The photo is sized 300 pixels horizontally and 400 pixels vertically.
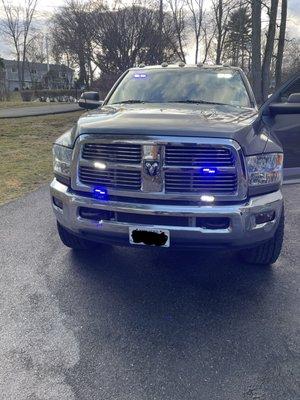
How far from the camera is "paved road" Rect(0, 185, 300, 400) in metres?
2.37

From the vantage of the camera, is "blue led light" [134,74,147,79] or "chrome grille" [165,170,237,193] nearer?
"chrome grille" [165,170,237,193]

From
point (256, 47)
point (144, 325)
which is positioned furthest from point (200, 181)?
point (256, 47)

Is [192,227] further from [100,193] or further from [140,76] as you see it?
[140,76]

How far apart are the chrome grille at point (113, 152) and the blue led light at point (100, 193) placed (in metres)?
0.23

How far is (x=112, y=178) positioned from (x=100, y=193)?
151 mm

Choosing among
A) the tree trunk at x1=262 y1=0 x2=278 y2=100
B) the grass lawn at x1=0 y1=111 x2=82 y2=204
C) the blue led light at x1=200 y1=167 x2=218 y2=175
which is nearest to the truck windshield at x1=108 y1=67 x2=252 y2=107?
the blue led light at x1=200 y1=167 x2=218 y2=175

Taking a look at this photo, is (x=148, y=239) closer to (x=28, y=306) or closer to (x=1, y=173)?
A: (x=28, y=306)

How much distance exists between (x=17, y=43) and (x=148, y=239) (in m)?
61.8

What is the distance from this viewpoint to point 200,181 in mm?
2975

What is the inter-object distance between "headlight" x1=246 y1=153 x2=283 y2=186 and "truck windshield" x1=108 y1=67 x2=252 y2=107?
1451 millimetres

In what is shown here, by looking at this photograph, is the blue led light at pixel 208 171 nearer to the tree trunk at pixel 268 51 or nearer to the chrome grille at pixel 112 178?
the chrome grille at pixel 112 178

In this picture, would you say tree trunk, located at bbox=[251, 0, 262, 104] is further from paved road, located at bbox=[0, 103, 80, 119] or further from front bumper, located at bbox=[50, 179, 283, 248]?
front bumper, located at bbox=[50, 179, 283, 248]

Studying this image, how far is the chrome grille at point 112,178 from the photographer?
3.07m

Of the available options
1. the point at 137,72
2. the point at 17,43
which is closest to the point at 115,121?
the point at 137,72
